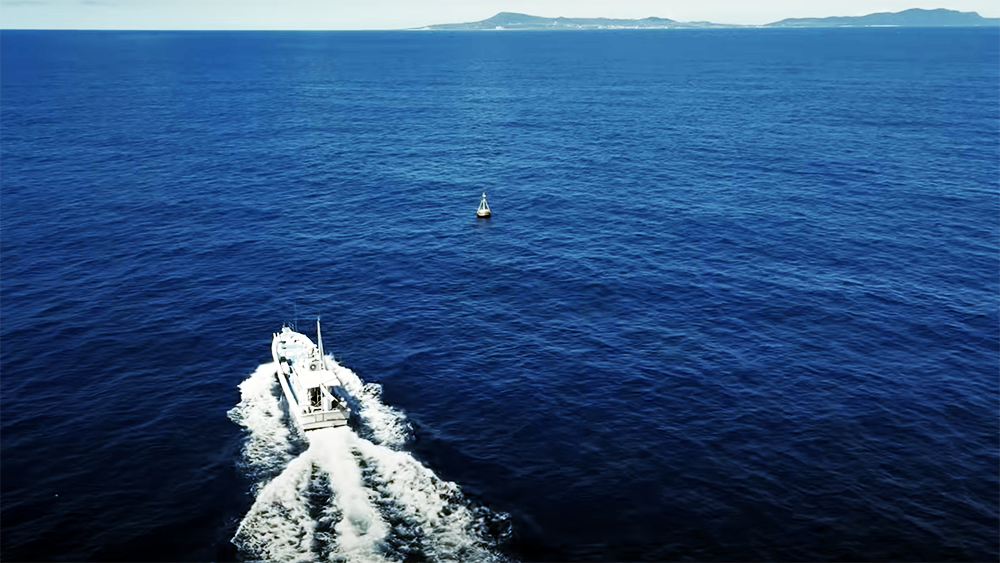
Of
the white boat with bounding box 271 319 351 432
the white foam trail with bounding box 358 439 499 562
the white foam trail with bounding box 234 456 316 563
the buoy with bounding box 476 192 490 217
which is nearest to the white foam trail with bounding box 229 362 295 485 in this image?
the white boat with bounding box 271 319 351 432

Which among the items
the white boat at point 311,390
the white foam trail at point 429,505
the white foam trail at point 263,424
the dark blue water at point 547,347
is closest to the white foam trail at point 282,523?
the dark blue water at point 547,347

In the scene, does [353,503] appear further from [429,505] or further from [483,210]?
[483,210]

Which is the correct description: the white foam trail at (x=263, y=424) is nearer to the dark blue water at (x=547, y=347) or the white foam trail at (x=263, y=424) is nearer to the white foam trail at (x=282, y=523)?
the dark blue water at (x=547, y=347)

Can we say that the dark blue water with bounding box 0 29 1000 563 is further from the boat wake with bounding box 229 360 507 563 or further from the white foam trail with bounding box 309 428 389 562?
the white foam trail with bounding box 309 428 389 562

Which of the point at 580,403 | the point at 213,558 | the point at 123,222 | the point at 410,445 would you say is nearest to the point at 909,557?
the point at 580,403

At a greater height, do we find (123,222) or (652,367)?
(123,222)

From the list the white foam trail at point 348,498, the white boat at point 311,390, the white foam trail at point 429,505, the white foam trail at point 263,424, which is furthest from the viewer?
the white boat at point 311,390

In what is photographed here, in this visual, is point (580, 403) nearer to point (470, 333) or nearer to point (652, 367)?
point (652, 367)
